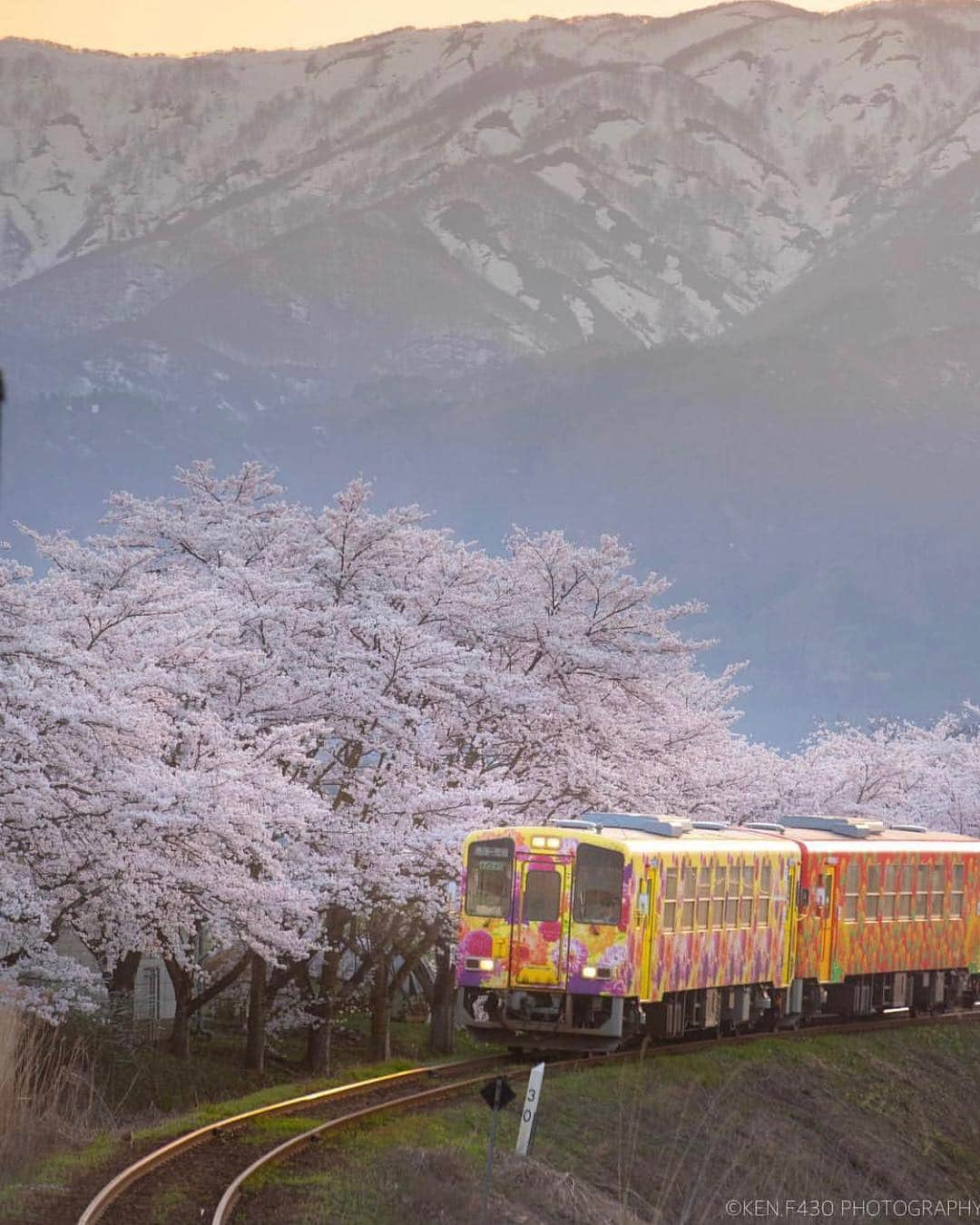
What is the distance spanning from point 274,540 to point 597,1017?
44.2 ft

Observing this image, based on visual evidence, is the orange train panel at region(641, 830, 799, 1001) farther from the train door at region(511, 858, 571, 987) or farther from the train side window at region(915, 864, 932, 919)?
the train side window at region(915, 864, 932, 919)

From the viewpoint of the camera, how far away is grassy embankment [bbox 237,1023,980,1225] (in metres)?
14.9

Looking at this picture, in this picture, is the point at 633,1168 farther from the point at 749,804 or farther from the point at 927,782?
the point at 927,782

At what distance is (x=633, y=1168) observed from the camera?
61.4ft

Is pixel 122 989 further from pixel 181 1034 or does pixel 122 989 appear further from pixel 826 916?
pixel 826 916

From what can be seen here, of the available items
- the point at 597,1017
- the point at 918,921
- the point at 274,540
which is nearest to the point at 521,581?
the point at 274,540

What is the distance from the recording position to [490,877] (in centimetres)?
2300

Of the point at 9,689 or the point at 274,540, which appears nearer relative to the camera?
the point at 9,689

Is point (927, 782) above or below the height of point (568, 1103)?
above

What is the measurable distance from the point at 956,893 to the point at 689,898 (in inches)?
392

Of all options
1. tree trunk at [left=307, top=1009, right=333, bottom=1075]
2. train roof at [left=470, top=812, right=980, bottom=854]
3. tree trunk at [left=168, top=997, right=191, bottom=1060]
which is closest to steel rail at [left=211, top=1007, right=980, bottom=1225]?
train roof at [left=470, top=812, right=980, bottom=854]

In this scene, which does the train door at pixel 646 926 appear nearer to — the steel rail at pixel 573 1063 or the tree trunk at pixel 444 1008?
the steel rail at pixel 573 1063

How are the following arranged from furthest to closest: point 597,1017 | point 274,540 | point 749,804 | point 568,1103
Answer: point 749,804
point 274,540
point 597,1017
point 568,1103

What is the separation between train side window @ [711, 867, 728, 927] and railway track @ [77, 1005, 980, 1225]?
162 cm
